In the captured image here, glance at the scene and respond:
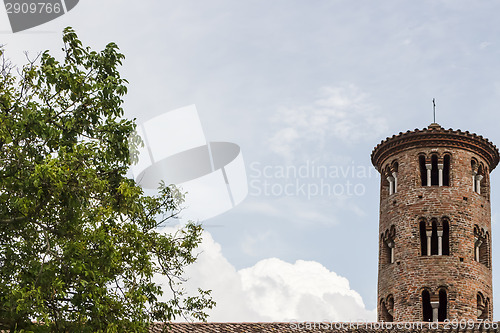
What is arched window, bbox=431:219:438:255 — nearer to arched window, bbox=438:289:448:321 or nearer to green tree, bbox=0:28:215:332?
arched window, bbox=438:289:448:321

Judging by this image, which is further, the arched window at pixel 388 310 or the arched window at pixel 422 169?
the arched window at pixel 422 169

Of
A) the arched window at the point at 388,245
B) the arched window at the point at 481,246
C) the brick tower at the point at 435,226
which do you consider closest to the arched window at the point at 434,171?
the brick tower at the point at 435,226

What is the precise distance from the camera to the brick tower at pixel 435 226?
38062 millimetres

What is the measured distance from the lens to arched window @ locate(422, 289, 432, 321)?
124 feet

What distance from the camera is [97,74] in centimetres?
1762

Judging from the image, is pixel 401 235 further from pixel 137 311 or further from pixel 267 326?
pixel 137 311

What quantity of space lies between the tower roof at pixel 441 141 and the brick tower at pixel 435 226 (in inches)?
1.8

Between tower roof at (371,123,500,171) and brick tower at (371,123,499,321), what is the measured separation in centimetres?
5

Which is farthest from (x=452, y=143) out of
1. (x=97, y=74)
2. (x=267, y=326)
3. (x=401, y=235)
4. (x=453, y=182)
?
(x=97, y=74)

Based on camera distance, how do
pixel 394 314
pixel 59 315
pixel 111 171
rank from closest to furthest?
pixel 59 315, pixel 111 171, pixel 394 314

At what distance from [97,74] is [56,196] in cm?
326

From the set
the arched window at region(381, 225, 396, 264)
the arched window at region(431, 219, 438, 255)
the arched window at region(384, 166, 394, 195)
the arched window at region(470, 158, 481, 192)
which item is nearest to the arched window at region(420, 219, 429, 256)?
the arched window at region(431, 219, 438, 255)

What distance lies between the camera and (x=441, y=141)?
4050 cm

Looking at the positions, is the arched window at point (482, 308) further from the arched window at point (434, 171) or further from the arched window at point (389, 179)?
the arched window at point (389, 179)
